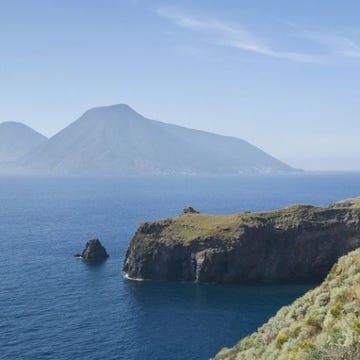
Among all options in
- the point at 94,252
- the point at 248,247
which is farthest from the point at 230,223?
the point at 94,252

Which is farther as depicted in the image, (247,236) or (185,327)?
(247,236)

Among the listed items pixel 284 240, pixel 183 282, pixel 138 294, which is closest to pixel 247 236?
pixel 284 240

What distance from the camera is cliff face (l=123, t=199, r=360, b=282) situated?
429ft

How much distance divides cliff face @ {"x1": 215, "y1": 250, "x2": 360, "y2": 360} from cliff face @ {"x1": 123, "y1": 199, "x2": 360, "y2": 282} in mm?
85483

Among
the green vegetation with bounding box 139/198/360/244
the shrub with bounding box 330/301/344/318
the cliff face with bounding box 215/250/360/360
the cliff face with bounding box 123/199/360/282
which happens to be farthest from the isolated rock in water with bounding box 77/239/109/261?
the shrub with bounding box 330/301/344/318

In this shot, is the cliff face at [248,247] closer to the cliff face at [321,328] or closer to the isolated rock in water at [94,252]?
the isolated rock in water at [94,252]

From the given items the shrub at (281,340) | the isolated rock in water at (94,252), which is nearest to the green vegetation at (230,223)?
the isolated rock in water at (94,252)

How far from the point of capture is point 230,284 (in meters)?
127

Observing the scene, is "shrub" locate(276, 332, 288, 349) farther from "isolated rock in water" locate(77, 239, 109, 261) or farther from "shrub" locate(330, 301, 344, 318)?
"isolated rock in water" locate(77, 239, 109, 261)

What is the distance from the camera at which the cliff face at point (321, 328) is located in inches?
929

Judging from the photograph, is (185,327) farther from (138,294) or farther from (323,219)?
(323,219)

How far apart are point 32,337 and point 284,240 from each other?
242 ft

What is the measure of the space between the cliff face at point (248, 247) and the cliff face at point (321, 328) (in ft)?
Result: 280

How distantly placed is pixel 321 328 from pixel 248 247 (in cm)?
10350
